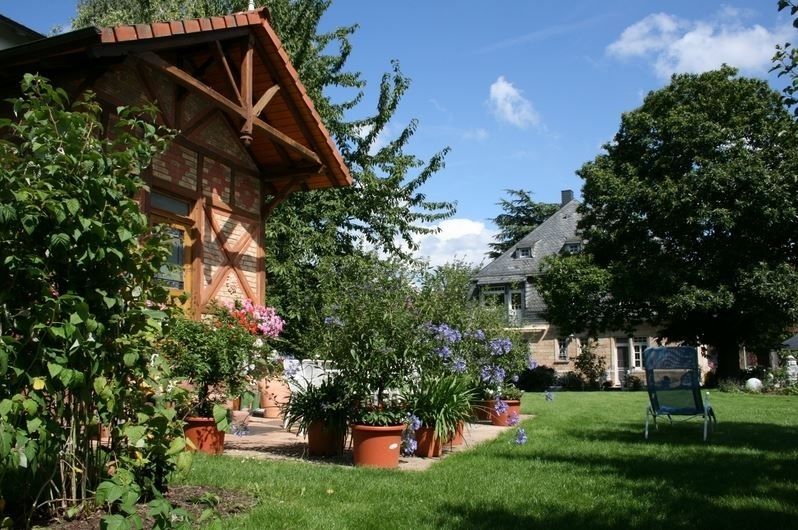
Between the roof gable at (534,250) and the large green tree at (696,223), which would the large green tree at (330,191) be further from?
the roof gable at (534,250)

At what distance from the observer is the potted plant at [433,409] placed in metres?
6.86

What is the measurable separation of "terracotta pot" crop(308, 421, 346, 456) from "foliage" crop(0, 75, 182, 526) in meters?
3.06

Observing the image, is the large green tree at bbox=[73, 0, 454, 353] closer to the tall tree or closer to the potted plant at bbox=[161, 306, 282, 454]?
the potted plant at bbox=[161, 306, 282, 454]

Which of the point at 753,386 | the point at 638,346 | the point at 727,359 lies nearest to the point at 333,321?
the point at 753,386

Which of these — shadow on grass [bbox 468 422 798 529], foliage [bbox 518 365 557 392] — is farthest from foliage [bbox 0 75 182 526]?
foliage [bbox 518 365 557 392]

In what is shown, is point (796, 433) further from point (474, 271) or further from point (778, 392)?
point (778, 392)

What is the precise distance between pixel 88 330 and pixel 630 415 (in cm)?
1112

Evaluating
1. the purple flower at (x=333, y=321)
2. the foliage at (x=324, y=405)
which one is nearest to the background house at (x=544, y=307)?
the foliage at (x=324, y=405)

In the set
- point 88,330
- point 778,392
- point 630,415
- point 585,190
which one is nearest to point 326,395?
point 88,330

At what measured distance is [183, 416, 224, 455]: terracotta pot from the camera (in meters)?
6.51

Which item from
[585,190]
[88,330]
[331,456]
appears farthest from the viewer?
[585,190]

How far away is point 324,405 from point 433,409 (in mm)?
1107

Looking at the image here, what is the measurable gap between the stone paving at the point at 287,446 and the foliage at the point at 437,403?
0.32 meters

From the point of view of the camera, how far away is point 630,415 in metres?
12.5
